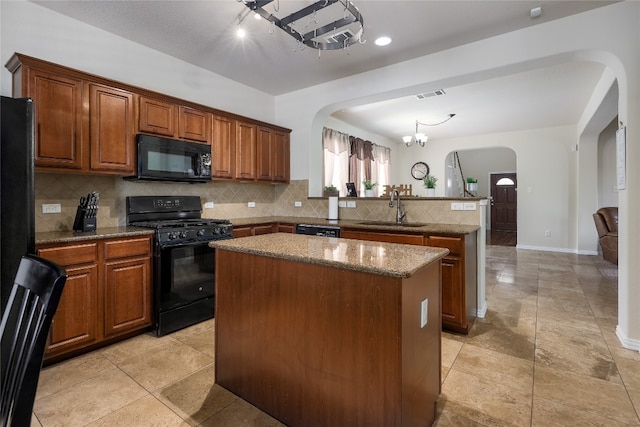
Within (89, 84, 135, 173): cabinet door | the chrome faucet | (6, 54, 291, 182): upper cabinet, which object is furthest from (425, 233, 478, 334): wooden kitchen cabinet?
(89, 84, 135, 173): cabinet door

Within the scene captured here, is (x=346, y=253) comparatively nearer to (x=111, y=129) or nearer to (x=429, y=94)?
(x=111, y=129)

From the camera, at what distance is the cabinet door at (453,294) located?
2.68 metres

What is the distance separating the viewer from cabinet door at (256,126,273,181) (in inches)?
162

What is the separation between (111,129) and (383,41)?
8.56 feet

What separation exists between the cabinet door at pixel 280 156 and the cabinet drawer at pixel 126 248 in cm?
205

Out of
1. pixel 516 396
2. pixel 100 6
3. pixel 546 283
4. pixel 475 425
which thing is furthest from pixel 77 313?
pixel 546 283

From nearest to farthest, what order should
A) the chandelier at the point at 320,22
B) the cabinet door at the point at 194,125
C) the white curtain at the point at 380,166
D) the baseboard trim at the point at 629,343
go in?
the chandelier at the point at 320,22 < the baseboard trim at the point at 629,343 < the cabinet door at the point at 194,125 < the white curtain at the point at 380,166

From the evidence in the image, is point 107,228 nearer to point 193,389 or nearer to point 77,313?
point 77,313

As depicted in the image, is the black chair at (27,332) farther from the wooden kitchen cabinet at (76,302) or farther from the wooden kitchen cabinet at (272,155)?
the wooden kitchen cabinet at (272,155)

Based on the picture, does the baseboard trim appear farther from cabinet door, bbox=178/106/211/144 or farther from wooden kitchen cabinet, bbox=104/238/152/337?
cabinet door, bbox=178/106/211/144

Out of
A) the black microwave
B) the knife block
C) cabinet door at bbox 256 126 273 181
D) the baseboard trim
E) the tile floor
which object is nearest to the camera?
the tile floor

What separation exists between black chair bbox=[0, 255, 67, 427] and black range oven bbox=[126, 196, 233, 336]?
1.72 meters

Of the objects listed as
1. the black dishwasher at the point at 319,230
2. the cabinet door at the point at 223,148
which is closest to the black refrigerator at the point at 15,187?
the cabinet door at the point at 223,148

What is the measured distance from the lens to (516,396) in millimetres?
1888
